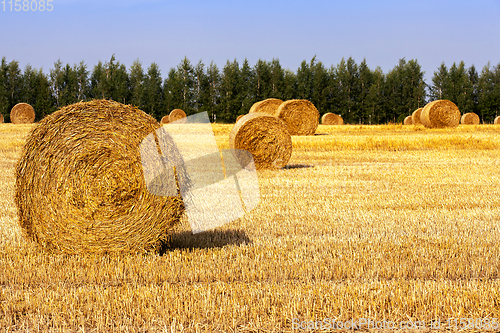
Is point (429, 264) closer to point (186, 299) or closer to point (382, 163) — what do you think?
point (186, 299)

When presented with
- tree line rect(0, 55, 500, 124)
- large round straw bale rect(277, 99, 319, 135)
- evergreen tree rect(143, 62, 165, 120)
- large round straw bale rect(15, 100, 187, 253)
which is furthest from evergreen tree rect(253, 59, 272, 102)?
large round straw bale rect(15, 100, 187, 253)

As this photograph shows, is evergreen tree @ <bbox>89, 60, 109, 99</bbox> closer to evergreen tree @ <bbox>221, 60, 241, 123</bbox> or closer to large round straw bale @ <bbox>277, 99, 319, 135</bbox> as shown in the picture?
evergreen tree @ <bbox>221, 60, 241, 123</bbox>

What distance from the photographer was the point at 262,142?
44.5ft

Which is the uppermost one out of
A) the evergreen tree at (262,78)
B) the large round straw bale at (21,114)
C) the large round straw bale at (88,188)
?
the evergreen tree at (262,78)

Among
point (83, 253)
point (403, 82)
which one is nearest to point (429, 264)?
point (83, 253)

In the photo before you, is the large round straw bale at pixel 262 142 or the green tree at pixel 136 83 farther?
the green tree at pixel 136 83

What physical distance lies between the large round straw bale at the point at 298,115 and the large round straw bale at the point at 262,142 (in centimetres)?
904

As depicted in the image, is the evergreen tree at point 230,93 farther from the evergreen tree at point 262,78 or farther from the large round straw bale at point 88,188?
the large round straw bale at point 88,188

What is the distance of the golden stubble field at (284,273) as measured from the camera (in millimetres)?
3832

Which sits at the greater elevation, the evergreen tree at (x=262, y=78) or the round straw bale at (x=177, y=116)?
the evergreen tree at (x=262, y=78)

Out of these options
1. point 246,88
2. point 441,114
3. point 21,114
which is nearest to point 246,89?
point 246,88

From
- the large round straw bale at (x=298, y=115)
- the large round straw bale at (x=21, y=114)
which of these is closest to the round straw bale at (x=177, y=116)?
the large round straw bale at (x=21, y=114)

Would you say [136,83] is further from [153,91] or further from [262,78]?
[262,78]

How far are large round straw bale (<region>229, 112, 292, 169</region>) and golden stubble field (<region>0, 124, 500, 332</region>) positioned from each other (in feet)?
15.2
